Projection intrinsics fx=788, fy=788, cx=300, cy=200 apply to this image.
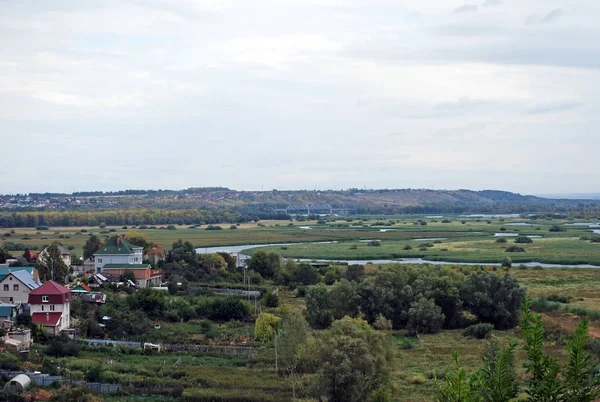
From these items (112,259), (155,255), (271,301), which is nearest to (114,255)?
(112,259)

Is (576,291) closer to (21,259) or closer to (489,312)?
(489,312)

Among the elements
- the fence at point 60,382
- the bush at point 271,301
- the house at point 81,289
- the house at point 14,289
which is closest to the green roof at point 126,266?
the house at point 81,289

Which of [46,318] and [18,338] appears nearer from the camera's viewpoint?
[18,338]

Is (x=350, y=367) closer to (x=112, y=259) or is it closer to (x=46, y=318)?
(x=46, y=318)

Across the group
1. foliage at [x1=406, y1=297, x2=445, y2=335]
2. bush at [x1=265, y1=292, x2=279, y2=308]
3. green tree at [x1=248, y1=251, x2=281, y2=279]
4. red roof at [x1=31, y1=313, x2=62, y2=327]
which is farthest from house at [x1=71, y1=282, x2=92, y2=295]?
foliage at [x1=406, y1=297, x2=445, y2=335]

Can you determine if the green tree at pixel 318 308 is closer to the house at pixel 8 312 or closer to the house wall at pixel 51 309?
the house wall at pixel 51 309

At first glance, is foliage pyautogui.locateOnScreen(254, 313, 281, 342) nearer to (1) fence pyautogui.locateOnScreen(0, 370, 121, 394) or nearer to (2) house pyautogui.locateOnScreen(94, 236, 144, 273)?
(1) fence pyautogui.locateOnScreen(0, 370, 121, 394)
